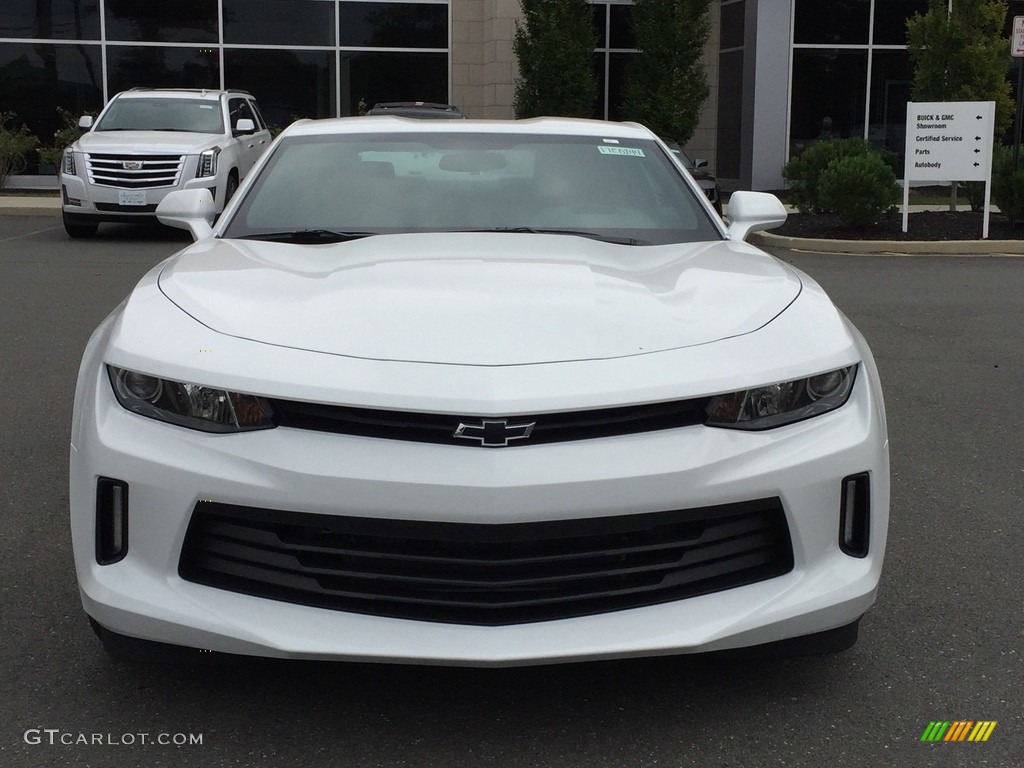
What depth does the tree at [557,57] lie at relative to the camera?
23406mm

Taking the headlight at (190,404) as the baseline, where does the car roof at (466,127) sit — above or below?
above


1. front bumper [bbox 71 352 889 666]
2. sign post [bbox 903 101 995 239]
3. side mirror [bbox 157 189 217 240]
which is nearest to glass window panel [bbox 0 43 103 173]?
sign post [bbox 903 101 995 239]

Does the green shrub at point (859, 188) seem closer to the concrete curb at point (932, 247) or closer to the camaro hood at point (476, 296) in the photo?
the concrete curb at point (932, 247)

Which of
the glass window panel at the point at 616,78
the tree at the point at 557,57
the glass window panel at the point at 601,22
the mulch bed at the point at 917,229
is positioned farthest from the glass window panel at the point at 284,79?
the mulch bed at the point at 917,229

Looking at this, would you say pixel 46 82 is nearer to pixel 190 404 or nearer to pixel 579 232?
pixel 579 232

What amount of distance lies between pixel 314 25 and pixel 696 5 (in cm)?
755

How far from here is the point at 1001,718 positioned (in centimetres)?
309

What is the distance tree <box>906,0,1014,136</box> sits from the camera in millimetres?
17000

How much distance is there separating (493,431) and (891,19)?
24.6m

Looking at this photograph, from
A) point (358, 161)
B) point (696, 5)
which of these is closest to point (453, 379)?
point (358, 161)

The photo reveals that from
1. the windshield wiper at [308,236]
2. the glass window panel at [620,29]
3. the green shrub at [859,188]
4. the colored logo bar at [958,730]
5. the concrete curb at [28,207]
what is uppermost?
the glass window panel at [620,29]

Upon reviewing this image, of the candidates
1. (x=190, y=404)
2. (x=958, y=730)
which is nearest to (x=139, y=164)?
(x=190, y=404)

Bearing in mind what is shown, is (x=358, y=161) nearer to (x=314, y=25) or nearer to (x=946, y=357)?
(x=946, y=357)

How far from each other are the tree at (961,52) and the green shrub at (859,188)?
180 centimetres
